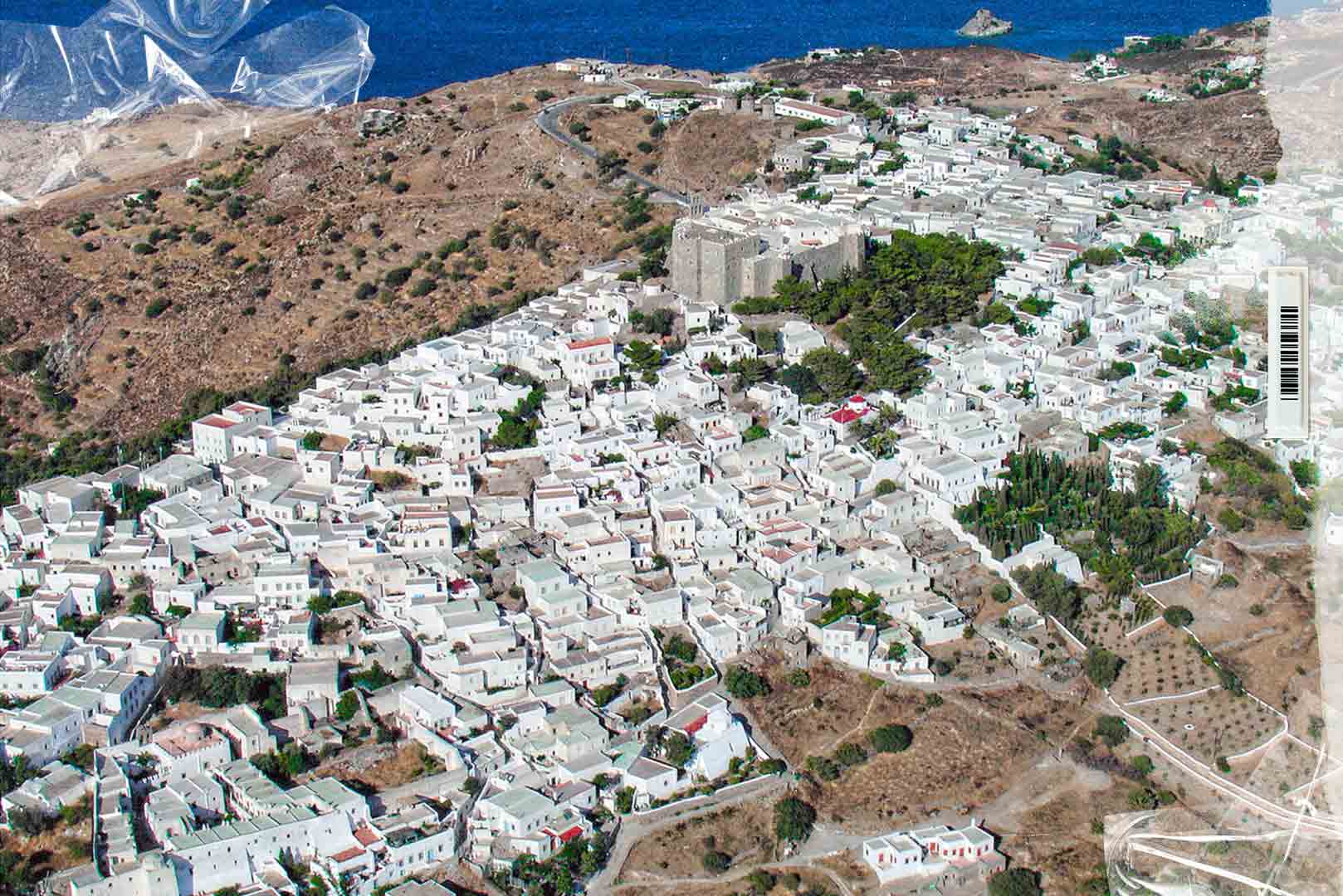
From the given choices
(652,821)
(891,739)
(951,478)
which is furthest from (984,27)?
(652,821)

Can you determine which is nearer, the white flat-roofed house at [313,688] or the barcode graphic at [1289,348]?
the barcode graphic at [1289,348]

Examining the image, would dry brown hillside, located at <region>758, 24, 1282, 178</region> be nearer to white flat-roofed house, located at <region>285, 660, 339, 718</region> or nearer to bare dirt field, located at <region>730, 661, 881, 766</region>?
bare dirt field, located at <region>730, 661, 881, 766</region>

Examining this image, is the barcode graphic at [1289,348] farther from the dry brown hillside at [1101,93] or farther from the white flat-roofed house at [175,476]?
the dry brown hillside at [1101,93]

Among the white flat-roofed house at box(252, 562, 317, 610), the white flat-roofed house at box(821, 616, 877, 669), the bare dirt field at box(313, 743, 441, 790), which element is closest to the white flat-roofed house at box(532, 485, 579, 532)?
the white flat-roofed house at box(252, 562, 317, 610)

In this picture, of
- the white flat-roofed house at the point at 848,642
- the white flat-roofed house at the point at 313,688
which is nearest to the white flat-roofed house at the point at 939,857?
the white flat-roofed house at the point at 848,642

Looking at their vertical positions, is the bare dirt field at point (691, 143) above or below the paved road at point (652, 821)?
above

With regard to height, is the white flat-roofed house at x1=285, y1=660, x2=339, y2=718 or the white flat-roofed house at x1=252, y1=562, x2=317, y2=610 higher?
the white flat-roofed house at x1=252, y1=562, x2=317, y2=610

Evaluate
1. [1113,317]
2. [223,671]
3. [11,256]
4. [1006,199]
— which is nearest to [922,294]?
[1113,317]
